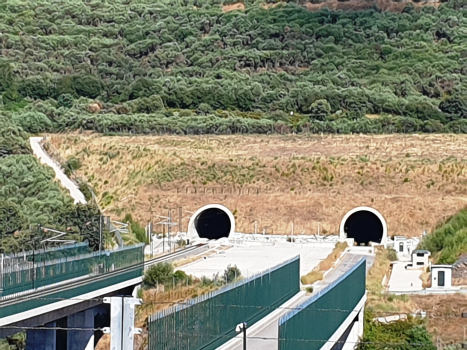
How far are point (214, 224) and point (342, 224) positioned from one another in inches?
250

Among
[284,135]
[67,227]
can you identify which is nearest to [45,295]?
[67,227]

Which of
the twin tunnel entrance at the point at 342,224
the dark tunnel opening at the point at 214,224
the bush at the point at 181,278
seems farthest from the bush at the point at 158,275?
the dark tunnel opening at the point at 214,224

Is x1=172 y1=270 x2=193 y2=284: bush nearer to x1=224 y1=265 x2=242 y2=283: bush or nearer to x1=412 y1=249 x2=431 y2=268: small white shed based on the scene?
x1=224 y1=265 x2=242 y2=283: bush

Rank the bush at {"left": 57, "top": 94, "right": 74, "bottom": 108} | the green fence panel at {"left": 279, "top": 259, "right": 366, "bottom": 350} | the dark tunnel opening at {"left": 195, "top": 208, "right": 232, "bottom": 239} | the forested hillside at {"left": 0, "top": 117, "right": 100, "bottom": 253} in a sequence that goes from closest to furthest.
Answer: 1. the green fence panel at {"left": 279, "top": 259, "right": 366, "bottom": 350}
2. the forested hillside at {"left": 0, "top": 117, "right": 100, "bottom": 253}
3. the dark tunnel opening at {"left": 195, "top": 208, "right": 232, "bottom": 239}
4. the bush at {"left": 57, "top": 94, "right": 74, "bottom": 108}

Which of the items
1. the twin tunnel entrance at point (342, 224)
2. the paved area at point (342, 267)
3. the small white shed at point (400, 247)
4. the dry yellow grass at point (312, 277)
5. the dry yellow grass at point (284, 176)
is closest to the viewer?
the paved area at point (342, 267)

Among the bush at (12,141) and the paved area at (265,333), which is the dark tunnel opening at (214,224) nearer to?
the bush at (12,141)

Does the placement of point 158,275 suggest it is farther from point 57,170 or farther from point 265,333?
point 57,170

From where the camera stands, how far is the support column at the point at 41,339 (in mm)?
22078

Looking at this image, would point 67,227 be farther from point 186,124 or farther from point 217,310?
point 186,124

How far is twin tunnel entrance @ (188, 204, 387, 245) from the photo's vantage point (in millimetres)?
47531

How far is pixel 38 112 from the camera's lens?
68.8 meters

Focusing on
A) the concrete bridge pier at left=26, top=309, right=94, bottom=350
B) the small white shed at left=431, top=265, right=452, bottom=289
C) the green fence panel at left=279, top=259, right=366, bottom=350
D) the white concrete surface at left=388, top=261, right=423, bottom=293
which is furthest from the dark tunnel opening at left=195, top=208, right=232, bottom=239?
the concrete bridge pier at left=26, top=309, right=94, bottom=350

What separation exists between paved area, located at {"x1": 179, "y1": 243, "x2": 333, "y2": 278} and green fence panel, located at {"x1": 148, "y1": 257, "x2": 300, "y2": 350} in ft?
17.0

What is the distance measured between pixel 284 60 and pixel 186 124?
71.5 feet
